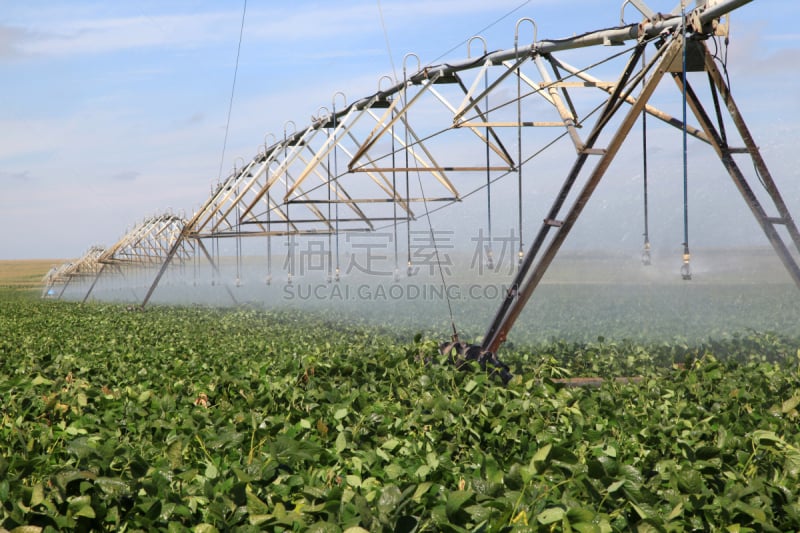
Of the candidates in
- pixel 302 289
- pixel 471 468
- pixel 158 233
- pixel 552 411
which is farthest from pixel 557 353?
pixel 158 233

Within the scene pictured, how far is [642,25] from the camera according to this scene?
789cm

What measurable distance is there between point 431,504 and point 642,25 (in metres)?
6.43

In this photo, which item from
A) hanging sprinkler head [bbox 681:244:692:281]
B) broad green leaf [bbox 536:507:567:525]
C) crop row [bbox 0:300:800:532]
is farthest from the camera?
hanging sprinkler head [bbox 681:244:692:281]

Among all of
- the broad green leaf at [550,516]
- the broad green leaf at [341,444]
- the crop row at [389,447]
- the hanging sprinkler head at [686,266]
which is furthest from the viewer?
the hanging sprinkler head at [686,266]

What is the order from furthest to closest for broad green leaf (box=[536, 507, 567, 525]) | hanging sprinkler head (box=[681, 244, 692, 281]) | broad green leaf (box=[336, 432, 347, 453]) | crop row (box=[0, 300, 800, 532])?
hanging sprinkler head (box=[681, 244, 692, 281]) → broad green leaf (box=[336, 432, 347, 453]) → crop row (box=[0, 300, 800, 532]) → broad green leaf (box=[536, 507, 567, 525])

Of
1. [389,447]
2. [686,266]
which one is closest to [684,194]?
[686,266]

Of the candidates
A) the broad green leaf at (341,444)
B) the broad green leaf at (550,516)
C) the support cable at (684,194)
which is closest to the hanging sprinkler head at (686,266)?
the support cable at (684,194)

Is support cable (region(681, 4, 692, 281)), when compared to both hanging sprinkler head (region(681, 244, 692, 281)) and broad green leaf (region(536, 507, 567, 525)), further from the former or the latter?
broad green leaf (region(536, 507, 567, 525))

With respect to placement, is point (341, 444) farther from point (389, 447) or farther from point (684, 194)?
point (684, 194)

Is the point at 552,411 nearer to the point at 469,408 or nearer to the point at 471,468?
the point at 469,408

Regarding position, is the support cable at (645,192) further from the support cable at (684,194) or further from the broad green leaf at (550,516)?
the broad green leaf at (550,516)

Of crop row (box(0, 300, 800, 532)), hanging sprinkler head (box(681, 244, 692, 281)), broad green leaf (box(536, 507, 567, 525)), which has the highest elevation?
hanging sprinkler head (box(681, 244, 692, 281))

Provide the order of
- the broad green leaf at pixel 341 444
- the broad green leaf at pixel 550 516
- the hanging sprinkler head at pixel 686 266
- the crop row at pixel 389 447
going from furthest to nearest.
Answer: the hanging sprinkler head at pixel 686 266, the broad green leaf at pixel 341 444, the crop row at pixel 389 447, the broad green leaf at pixel 550 516

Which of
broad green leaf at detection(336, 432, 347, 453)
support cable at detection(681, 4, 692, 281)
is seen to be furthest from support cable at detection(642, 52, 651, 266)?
broad green leaf at detection(336, 432, 347, 453)
